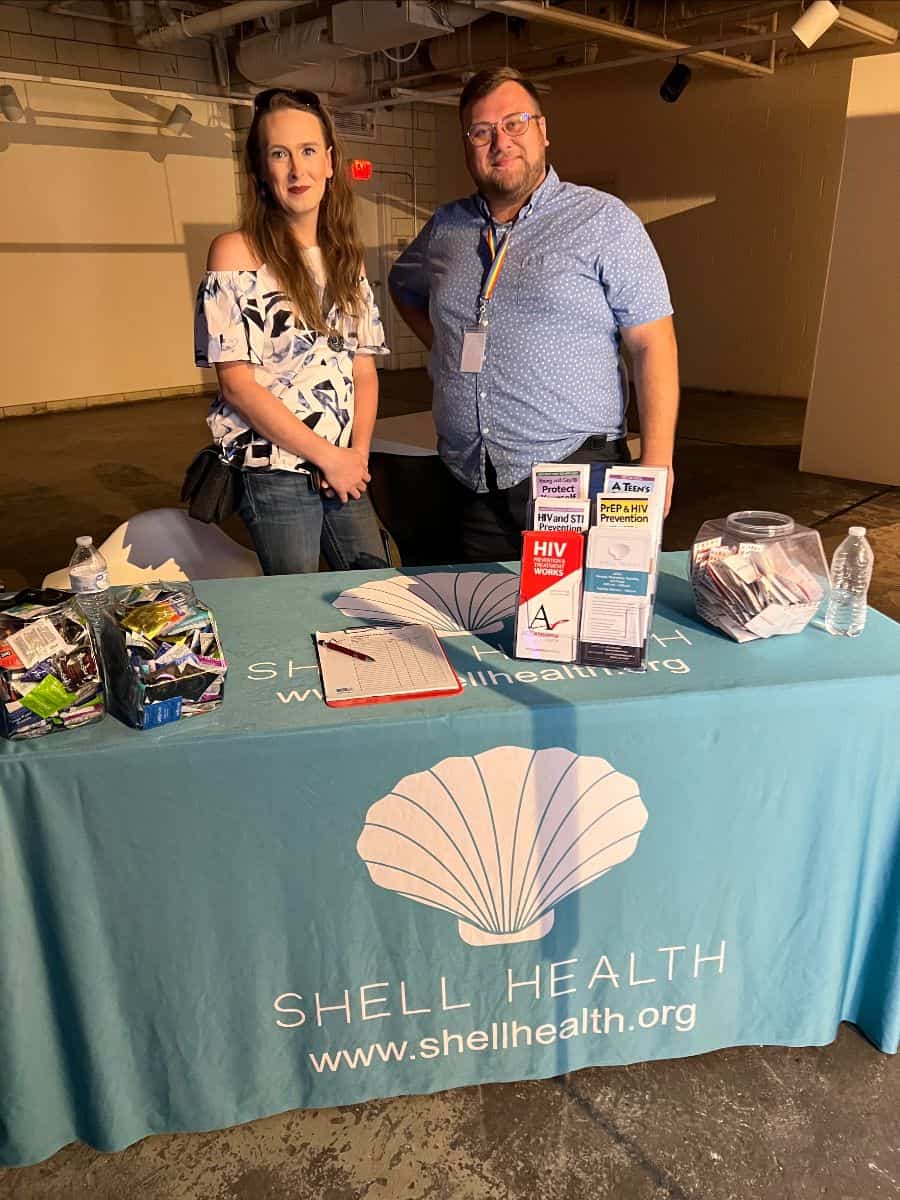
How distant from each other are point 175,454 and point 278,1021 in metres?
5.42

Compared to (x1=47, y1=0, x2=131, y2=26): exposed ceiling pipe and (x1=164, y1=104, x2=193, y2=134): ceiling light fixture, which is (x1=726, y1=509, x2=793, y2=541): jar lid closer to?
(x1=47, y1=0, x2=131, y2=26): exposed ceiling pipe

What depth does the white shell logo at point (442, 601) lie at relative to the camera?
4.76 feet

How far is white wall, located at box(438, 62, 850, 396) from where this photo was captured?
770cm

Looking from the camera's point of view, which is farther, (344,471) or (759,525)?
(344,471)

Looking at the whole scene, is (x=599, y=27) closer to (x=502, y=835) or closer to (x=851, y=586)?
(x=851, y=586)

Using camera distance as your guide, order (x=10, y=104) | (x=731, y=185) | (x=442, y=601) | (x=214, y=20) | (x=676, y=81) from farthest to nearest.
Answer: (x=731, y=185) < (x=676, y=81) < (x=10, y=104) < (x=214, y=20) < (x=442, y=601)

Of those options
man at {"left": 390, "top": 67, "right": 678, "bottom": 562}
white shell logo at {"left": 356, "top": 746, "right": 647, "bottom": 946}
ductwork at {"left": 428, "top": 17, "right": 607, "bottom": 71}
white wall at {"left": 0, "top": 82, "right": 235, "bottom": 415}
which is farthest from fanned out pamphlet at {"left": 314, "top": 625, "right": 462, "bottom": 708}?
ductwork at {"left": 428, "top": 17, "right": 607, "bottom": 71}

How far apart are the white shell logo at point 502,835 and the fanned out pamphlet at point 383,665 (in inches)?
4.6

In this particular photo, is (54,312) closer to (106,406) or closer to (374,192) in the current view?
(106,406)

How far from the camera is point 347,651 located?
1.33 meters

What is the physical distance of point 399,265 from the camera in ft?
6.75

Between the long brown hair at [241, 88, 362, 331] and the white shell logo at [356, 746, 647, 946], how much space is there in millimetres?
943

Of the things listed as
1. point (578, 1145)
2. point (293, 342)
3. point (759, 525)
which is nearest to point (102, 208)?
point (293, 342)

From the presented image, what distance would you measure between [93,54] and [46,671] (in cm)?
831
